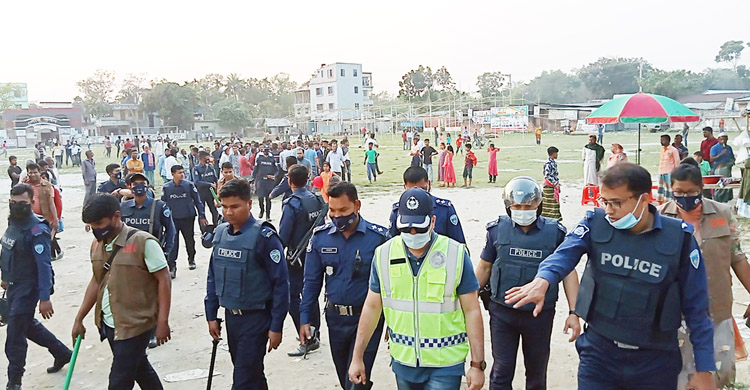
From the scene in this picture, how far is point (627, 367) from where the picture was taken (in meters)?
2.95

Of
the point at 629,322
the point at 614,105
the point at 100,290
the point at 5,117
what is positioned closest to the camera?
the point at 629,322

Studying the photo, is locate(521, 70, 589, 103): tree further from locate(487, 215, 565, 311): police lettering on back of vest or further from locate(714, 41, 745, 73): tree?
locate(487, 215, 565, 311): police lettering on back of vest

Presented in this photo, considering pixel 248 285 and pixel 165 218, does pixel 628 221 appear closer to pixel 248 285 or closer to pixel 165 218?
pixel 248 285

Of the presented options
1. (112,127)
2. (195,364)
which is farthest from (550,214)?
(112,127)

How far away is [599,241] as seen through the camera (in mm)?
2998

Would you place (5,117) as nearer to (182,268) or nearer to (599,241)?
(182,268)

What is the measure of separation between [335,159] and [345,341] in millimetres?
14311

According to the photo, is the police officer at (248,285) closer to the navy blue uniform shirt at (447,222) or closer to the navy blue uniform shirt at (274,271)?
the navy blue uniform shirt at (274,271)

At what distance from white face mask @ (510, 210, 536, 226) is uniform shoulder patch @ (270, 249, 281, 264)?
1659mm

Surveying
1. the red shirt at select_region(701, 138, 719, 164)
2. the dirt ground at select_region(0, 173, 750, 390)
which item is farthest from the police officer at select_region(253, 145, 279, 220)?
the red shirt at select_region(701, 138, 719, 164)

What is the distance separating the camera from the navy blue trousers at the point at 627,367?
9.59 feet

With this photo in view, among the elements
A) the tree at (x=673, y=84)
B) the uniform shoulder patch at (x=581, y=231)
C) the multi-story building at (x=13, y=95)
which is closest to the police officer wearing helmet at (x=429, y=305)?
the uniform shoulder patch at (x=581, y=231)

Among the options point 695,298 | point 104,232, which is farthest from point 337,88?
point 695,298

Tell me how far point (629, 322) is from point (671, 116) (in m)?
10.1
